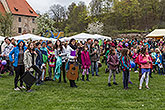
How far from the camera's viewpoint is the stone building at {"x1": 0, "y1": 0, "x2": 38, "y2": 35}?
5331 cm

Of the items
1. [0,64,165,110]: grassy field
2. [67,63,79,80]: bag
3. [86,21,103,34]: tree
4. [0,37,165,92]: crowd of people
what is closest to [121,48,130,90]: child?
[0,37,165,92]: crowd of people

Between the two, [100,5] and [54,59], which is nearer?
[54,59]

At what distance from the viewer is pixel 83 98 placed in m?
6.68

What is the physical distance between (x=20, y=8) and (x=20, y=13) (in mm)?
2174

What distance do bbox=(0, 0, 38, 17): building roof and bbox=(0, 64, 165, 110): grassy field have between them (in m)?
49.1

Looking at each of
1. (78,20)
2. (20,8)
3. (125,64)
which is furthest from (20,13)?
(125,64)

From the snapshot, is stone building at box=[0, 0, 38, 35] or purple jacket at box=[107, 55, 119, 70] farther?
stone building at box=[0, 0, 38, 35]

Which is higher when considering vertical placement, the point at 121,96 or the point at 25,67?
the point at 25,67

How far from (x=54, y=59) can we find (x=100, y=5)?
5136cm

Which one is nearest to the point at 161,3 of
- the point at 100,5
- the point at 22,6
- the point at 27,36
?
the point at 100,5

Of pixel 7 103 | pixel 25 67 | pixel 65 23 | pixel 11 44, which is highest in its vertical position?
pixel 65 23

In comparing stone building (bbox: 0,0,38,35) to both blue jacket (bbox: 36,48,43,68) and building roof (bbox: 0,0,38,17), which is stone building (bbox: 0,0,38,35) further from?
blue jacket (bbox: 36,48,43,68)

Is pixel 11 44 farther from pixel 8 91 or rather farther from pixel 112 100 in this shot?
pixel 112 100

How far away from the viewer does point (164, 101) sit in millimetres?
6375
